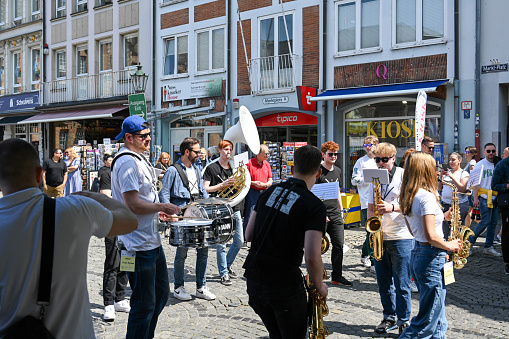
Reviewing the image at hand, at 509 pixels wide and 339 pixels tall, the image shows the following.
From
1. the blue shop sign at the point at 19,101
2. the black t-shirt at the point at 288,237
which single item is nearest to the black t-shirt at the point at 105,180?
the black t-shirt at the point at 288,237

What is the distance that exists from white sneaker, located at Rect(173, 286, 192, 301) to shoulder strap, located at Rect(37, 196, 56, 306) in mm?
4323

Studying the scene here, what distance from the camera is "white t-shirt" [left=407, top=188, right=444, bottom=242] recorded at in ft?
13.4

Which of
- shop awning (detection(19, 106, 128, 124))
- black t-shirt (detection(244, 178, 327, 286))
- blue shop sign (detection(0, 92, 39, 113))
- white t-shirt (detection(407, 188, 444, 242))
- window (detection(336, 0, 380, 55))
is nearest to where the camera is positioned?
black t-shirt (detection(244, 178, 327, 286))

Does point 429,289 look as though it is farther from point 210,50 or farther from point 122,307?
point 210,50

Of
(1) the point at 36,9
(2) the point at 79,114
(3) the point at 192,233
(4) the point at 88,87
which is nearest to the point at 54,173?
(2) the point at 79,114

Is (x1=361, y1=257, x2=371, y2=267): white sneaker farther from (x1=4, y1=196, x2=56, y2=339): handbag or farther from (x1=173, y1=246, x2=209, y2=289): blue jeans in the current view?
(x1=4, y1=196, x2=56, y2=339): handbag

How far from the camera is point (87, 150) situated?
738 inches

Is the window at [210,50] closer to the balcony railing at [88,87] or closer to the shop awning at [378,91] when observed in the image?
the balcony railing at [88,87]

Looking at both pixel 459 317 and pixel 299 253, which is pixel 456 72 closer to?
pixel 459 317

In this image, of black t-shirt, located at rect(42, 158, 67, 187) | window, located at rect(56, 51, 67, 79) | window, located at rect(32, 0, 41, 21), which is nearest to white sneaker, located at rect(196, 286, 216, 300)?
black t-shirt, located at rect(42, 158, 67, 187)

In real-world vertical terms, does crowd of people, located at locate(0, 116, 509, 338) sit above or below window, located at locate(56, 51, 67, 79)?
below

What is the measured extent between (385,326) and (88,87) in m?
21.0

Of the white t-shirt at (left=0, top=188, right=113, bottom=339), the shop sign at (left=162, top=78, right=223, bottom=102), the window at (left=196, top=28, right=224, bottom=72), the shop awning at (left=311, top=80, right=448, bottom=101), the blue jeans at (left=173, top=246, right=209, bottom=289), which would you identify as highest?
the window at (left=196, top=28, right=224, bottom=72)

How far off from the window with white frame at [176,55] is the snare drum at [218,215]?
52.0 feet
